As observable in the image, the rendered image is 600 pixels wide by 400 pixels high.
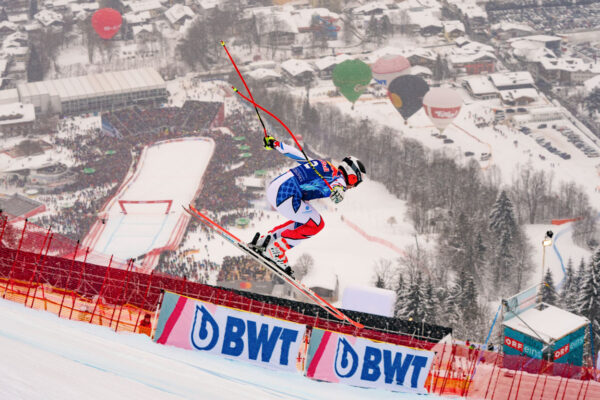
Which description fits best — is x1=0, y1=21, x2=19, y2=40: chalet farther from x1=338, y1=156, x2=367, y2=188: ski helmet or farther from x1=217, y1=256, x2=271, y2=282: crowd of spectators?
x1=338, y1=156, x2=367, y2=188: ski helmet

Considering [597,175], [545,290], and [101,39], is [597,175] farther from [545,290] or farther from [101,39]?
[101,39]

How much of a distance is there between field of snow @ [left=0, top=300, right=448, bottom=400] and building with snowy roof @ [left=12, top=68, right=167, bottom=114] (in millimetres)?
47884

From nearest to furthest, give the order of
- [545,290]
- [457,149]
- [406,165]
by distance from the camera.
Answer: [545,290] → [406,165] → [457,149]

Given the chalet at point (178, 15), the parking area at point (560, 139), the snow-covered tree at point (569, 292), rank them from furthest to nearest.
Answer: the chalet at point (178, 15) < the parking area at point (560, 139) < the snow-covered tree at point (569, 292)

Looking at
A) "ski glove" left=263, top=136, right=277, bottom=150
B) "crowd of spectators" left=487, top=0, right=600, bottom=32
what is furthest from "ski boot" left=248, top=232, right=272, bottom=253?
"crowd of spectators" left=487, top=0, right=600, bottom=32

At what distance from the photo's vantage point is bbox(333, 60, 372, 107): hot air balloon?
5459 cm

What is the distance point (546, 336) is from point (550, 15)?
6901 cm

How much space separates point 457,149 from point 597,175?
8291 mm

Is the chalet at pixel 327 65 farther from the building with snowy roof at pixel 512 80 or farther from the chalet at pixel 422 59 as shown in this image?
the building with snowy roof at pixel 512 80

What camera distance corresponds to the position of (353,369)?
11.4 meters

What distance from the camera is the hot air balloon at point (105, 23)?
234ft

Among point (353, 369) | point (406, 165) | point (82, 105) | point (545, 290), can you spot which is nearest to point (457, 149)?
point (406, 165)

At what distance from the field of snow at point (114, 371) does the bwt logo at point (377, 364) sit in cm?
22

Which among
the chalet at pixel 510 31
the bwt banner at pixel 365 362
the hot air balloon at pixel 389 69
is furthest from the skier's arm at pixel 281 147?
the chalet at pixel 510 31
